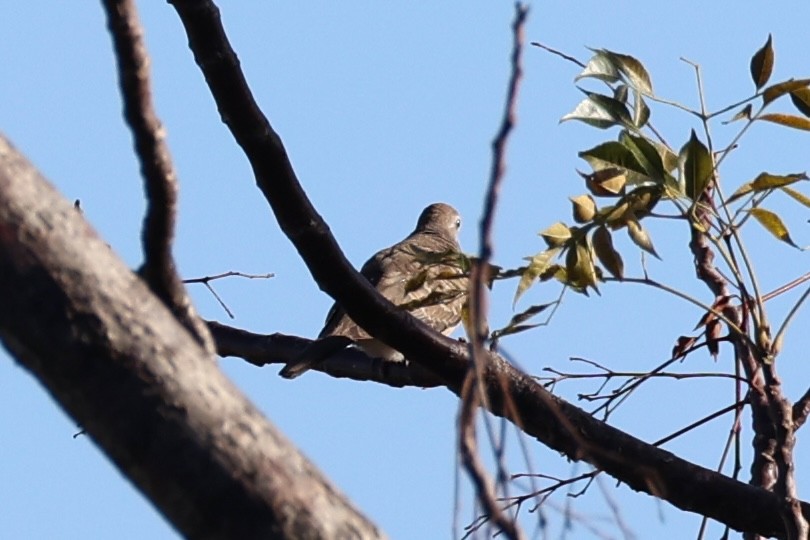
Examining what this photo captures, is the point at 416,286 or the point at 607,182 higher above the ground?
the point at 607,182

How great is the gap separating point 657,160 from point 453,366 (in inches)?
35.5

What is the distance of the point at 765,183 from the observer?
3.19 metres

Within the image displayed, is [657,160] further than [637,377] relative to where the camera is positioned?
No

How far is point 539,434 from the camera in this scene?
151 inches

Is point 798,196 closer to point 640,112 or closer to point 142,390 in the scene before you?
point 640,112

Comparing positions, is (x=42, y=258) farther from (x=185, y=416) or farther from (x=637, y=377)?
(x=637, y=377)

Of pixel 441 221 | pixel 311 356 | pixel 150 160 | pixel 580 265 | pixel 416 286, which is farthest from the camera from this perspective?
pixel 441 221

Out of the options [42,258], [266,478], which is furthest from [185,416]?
[42,258]

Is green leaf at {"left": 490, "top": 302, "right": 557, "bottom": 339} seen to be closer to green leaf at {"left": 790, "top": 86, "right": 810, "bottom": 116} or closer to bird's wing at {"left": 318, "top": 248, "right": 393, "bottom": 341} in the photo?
green leaf at {"left": 790, "top": 86, "right": 810, "bottom": 116}

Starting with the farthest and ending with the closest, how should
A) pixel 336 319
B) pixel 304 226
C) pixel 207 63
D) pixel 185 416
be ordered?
pixel 336 319 < pixel 304 226 < pixel 207 63 < pixel 185 416

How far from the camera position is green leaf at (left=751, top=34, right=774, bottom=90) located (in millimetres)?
3238

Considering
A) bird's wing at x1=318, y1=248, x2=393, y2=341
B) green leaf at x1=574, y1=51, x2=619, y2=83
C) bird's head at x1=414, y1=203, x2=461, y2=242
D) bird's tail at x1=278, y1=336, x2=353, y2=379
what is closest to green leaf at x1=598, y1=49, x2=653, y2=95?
green leaf at x1=574, y1=51, x2=619, y2=83

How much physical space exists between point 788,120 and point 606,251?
0.54m

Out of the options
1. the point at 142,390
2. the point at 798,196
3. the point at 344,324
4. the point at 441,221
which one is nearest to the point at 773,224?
the point at 798,196
